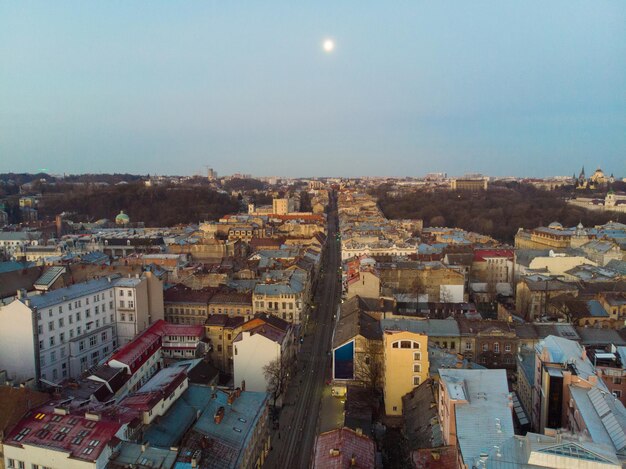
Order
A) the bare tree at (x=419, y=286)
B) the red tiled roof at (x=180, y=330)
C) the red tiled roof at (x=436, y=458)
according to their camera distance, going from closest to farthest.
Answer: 1. the red tiled roof at (x=436, y=458)
2. the red tiled roof at (x=180, y=330)
3. the bare tree at (x=419, y=286)

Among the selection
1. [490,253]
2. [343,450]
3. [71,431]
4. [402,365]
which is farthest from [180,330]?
[490,253]

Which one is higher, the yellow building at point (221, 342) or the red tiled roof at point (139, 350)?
the red tiled roof at point (139, 350)

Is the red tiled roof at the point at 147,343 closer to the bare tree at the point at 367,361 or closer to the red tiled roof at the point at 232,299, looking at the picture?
the red tiled roof at the point at 232,299

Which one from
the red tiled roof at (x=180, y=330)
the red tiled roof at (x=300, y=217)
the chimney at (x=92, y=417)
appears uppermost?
the red tiled roof at (x=300, y=217)

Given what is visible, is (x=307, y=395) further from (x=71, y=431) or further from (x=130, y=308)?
(x=71, y=431)

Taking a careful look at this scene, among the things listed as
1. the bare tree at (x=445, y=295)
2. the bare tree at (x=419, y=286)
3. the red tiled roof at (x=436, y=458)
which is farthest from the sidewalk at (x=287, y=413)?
the bare tree at (x=445, y=295)

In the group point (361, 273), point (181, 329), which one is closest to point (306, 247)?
point (361, 273)
